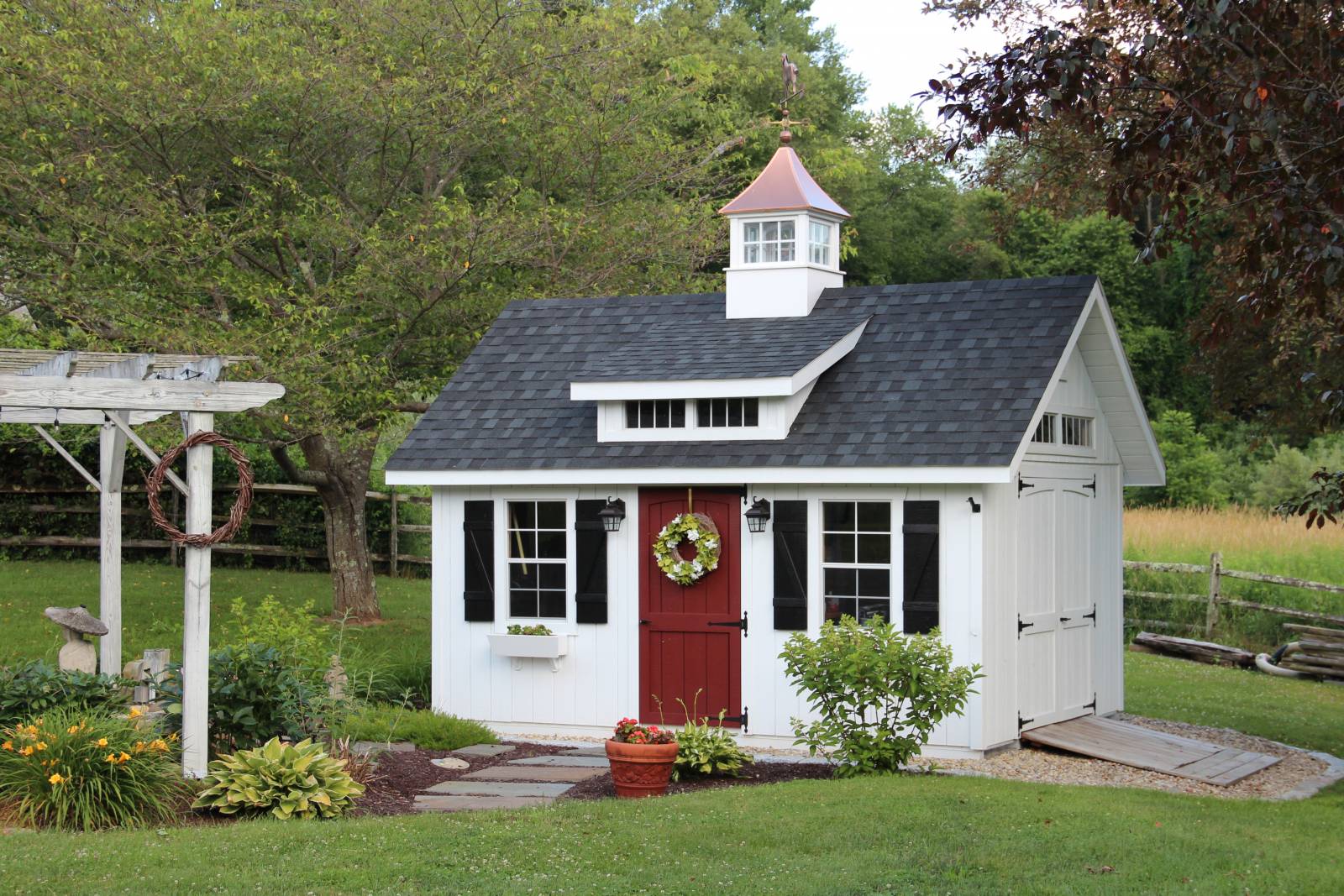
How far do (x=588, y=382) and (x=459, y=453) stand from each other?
135cm

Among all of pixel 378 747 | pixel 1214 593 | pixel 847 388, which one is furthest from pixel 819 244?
pixel 1214 593

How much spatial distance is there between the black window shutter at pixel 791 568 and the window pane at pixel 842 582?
181mm

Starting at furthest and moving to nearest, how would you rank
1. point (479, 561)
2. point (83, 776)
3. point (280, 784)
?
point (479, 561) < point (280, 784) < point (83, 776)

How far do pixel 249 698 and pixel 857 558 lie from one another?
479cm

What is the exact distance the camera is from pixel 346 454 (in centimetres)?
1908

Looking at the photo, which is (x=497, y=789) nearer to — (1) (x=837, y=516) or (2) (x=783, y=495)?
(2) (x=783, y=495)

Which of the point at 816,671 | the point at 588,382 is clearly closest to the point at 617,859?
the point at 816,671

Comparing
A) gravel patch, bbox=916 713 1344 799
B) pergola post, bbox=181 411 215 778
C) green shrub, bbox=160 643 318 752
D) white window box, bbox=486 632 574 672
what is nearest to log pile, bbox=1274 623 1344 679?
gravel patch, bbox=916 713 1344 799

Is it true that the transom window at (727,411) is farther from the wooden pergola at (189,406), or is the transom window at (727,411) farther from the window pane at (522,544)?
the wooden pergola at (189,406)

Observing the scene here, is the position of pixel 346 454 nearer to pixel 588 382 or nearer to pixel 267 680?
pixel 588 382

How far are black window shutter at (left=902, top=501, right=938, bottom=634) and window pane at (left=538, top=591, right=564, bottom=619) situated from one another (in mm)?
2996

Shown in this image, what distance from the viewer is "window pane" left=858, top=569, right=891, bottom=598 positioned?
11852 millimetres

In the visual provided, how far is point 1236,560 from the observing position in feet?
73.8

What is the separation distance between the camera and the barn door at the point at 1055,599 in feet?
40.1
